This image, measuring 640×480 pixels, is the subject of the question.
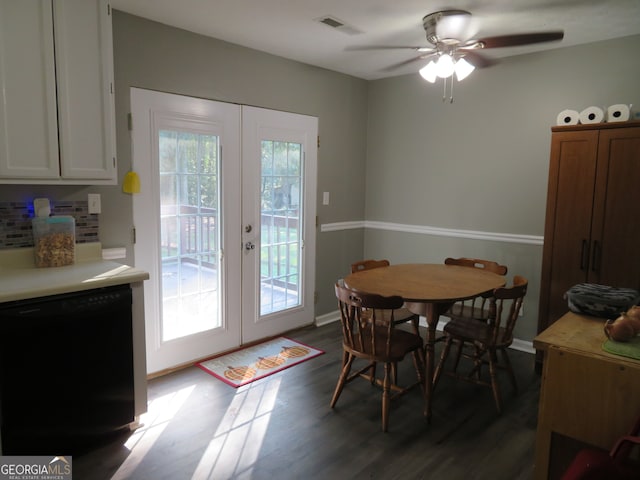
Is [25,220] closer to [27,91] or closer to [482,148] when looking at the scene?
[27,91]

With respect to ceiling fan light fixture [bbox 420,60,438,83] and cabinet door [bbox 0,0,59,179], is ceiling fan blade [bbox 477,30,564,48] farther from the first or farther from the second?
cabinet door [bbox 0,0,59,179]

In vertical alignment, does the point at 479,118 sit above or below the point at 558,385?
above

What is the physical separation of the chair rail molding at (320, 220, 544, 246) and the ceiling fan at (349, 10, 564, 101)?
1.51 meters

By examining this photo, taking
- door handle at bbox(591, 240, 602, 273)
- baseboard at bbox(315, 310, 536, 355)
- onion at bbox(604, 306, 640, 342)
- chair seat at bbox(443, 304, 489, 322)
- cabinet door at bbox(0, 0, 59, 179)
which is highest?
cabinet door at bbox(0, 0, 59, 179)

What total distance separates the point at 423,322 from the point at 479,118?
200 centimetres

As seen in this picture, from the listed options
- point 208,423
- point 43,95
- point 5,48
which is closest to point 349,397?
point 208,423

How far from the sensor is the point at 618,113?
298 centimetres

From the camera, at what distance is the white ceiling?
2621 millimetres

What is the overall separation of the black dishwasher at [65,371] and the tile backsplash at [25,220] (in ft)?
2.22

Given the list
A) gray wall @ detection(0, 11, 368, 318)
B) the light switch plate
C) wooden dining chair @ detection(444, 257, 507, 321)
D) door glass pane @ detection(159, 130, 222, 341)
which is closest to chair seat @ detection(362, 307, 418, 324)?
wooden dining chair @ detection(444, 257, 507, 321)

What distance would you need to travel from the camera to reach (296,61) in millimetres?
3912

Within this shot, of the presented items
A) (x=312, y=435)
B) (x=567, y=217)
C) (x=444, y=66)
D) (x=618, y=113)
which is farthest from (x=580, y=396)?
(x=618, y=113)

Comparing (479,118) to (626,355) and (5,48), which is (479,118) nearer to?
(626,355)

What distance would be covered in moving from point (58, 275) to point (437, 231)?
10.4ft
